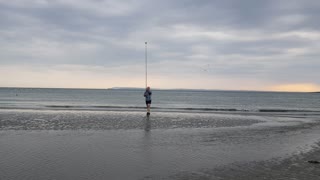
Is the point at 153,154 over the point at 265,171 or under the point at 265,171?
over

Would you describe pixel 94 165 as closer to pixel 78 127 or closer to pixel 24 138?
pixel 24 138

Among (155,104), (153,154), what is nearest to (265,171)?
(153,154)

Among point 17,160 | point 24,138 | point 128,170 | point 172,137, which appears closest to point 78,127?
point 24,138

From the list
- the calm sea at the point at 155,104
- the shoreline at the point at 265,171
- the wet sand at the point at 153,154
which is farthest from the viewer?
the calm sea at the point at 155,104

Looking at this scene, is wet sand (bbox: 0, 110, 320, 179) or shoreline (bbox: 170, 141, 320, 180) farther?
wet sand (bbox: 0, 110, 320, 179)

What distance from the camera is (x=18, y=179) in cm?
913

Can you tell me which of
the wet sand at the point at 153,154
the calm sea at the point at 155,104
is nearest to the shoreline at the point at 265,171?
the wet sand at the point at 153,154

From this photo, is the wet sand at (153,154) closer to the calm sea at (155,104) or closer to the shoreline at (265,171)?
the shoreline at (265,171)

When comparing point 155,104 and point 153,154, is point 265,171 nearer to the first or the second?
point 153,154

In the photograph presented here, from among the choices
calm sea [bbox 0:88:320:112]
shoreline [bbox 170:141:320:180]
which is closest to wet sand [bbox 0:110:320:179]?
shoreline [bbox 170:141:320:180]

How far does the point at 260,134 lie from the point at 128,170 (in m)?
10.7

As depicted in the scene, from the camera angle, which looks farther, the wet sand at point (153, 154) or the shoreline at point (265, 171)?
the wet sand at point (153, 154)

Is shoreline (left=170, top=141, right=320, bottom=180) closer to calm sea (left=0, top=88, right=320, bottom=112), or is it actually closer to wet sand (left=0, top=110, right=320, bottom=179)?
wet sand (left=0, top=110, right=320, bottom=179)

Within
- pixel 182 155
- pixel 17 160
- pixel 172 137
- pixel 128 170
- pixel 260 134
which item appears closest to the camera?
pixel 128 170
